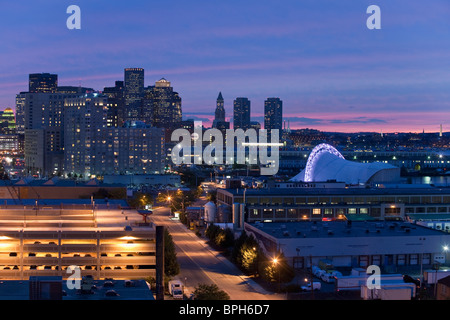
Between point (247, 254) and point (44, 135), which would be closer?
point (247, 254)

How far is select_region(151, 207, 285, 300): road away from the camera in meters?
17.5

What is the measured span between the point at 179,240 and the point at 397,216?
11.4m

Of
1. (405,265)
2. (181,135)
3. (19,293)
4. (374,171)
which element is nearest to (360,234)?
(405,265)

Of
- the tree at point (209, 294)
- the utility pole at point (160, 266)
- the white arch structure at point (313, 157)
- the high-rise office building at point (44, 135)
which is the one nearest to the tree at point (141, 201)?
the white arch structure at point (313, 157)

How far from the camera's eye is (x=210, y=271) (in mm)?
20781

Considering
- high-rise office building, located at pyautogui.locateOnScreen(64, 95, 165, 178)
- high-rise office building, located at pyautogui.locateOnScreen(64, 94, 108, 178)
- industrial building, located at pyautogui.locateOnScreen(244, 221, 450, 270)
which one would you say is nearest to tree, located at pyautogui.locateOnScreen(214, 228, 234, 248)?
industrial building, located at pyautogui.locateOnScreen(244, 221, 450, 270)

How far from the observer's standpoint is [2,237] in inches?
670

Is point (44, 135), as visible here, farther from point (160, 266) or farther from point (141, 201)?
point (160, 266)

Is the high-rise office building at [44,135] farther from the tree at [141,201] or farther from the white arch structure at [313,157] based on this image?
the white arch structure at [313,157]

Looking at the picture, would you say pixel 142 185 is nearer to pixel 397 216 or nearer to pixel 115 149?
pixel 115 149

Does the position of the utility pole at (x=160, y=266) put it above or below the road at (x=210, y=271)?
above

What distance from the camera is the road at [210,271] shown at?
17.5 m

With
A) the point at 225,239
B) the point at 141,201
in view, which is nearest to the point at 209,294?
the point at 225,239

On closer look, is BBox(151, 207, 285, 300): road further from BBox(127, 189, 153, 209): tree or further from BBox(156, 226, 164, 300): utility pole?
BBox(127, 189, 153, 209): tree
